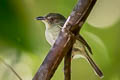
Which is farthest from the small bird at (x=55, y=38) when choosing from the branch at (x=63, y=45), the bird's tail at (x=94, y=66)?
the branch at (x=63, y=45)

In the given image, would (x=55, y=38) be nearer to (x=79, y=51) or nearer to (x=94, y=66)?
(x=79, y=51)

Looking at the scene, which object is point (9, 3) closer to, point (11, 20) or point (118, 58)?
point (11, 20)

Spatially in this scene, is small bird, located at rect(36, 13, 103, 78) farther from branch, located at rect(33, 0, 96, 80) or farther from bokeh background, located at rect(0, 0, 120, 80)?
branch, located at rect(33, 0, 96, 80)

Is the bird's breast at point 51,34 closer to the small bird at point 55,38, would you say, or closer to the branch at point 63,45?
the small bird at point 55,38

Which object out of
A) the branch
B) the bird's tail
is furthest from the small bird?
the branch

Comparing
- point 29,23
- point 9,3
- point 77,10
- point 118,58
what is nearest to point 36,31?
point 29,23

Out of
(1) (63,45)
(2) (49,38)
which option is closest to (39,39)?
(2) (49,38)

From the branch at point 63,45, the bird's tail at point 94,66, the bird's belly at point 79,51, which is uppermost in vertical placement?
the branch at point 63,45
